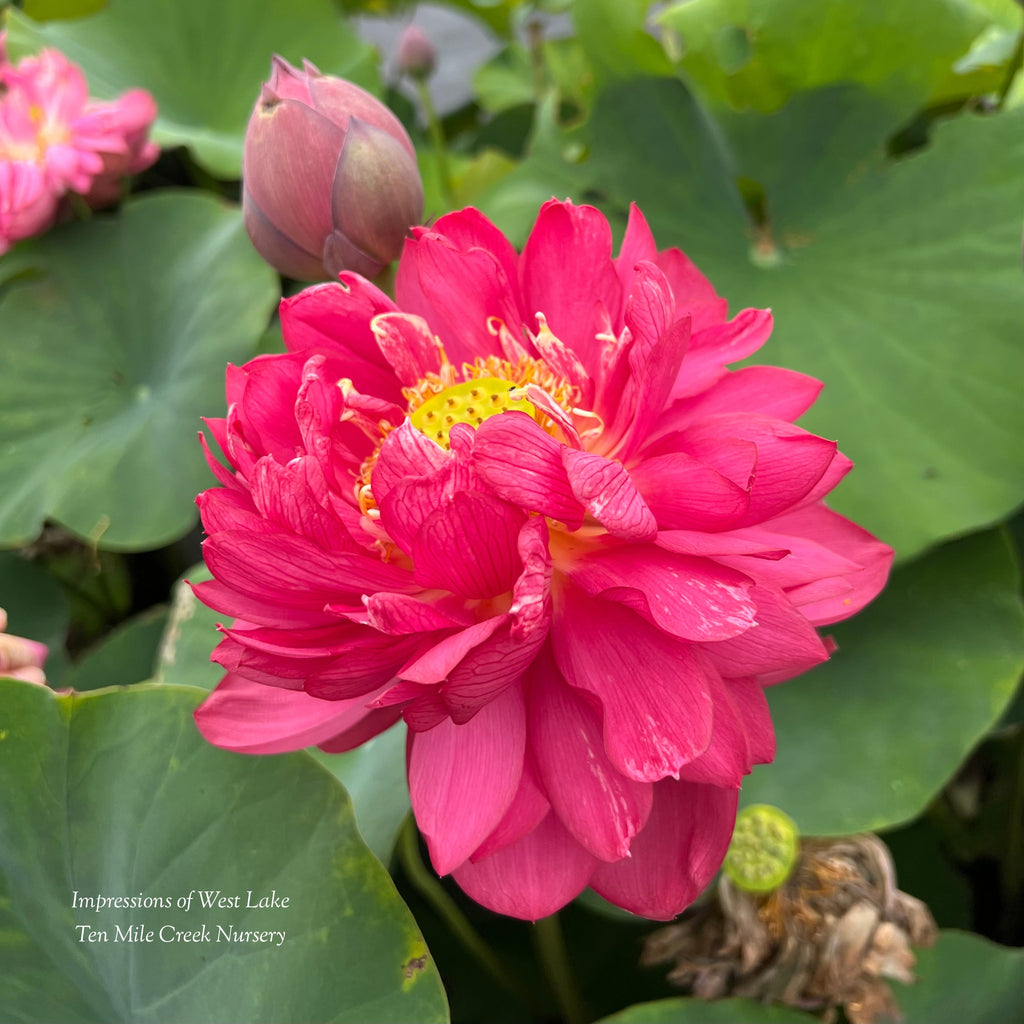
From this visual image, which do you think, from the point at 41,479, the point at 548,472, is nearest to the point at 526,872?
the point at 548,472

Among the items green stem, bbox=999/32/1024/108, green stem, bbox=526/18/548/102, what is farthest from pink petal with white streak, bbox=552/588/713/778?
green stem, bbox=526/18/548/102

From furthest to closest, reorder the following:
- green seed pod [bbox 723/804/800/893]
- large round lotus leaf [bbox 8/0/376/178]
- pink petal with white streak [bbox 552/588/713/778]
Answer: large round lotus leaf [bbox 8/0/376/178]
green seed pod [bbox 723/804/800/893]
pink petal with white streak [bbox 552/588/713/778]

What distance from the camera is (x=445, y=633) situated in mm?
355

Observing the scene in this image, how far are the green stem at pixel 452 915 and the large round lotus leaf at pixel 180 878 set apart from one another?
0.52 feet

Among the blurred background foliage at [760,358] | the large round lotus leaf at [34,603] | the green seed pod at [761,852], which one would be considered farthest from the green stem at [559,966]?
the large round lotus leaf at [34,603]

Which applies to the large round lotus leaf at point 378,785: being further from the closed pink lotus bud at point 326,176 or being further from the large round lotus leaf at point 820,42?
the large round lotus leaf at point 820,42

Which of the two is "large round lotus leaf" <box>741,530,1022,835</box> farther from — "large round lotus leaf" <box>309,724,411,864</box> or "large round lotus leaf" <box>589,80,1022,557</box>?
"large round lotus leaf" <box>309,724,411,864</box>

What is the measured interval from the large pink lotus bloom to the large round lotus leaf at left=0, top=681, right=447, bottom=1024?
0.14ft

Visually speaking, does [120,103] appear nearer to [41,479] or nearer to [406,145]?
[41,479]

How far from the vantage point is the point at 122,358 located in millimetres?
824

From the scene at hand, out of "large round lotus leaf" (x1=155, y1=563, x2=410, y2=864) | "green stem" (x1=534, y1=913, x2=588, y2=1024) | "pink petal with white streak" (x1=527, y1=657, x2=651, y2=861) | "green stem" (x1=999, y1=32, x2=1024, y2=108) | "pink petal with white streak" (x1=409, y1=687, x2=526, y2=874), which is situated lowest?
"green stem" (x1=534, y1=913, x2=588, y2=1024)

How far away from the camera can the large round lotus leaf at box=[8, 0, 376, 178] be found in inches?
37.6

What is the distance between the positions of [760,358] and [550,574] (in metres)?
0.37

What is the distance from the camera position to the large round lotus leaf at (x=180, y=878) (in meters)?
0.39
